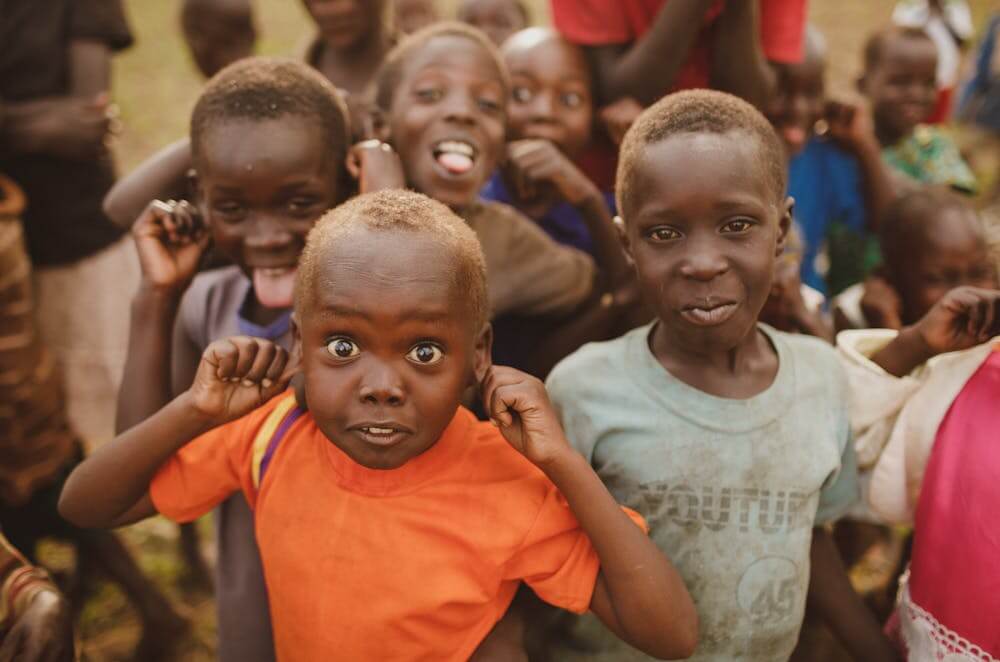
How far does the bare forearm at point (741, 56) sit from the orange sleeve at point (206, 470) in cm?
161

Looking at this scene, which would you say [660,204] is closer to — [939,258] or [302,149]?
[302,149]

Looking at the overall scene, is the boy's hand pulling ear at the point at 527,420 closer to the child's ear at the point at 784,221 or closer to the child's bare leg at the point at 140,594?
the child's ear at the point at 784,221

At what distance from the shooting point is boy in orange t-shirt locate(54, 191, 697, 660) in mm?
1401

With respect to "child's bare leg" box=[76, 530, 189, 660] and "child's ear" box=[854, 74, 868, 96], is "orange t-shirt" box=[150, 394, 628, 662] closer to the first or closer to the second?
"child's bare leg" box=[76, 530, 189, 660]

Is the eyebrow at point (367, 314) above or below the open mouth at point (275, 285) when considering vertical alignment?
above

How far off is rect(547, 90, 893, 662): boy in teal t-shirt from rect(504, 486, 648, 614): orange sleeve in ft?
0.75

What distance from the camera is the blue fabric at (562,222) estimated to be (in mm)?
2664

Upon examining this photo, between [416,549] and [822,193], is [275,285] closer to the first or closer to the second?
[416,549]

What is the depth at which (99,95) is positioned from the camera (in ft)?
9.54

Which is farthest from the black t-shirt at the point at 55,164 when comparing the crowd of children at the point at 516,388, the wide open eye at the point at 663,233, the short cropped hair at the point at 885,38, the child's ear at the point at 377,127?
the short cropped hair at the point at 885,38

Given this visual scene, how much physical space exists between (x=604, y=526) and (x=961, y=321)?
2.68 feet

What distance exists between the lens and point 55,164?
2.88 metres

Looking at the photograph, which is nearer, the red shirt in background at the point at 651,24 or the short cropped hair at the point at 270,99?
the short cropped hair at the point at 270,99

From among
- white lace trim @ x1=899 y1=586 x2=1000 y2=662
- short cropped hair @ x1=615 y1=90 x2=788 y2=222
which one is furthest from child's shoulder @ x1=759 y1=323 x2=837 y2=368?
white lace trim @ x1=899 y1=586 x2=1000 y2=662
